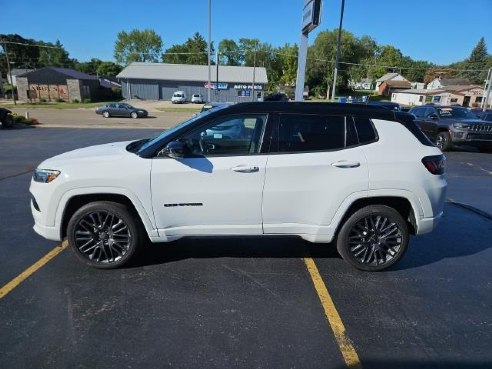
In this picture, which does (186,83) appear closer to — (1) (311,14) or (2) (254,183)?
(1) (311,14)

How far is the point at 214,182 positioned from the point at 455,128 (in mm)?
12588

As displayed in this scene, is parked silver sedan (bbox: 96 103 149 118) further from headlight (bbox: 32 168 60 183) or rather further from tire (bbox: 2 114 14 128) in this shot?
headlight (bbox: 32 168 60 183)

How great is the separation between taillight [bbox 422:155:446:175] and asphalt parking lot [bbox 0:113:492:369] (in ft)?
3.76

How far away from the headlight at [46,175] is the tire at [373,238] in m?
3.03

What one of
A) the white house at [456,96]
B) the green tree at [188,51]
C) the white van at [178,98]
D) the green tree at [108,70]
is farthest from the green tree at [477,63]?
the green tree at [108,70]

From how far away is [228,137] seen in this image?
12.2ft

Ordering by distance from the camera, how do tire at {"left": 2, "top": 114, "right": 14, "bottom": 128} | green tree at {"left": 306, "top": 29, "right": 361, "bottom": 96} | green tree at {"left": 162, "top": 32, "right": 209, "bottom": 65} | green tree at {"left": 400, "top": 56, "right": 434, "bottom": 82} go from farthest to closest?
1. green tree at {"left": 400, "top": 56, "right": 434, "bottom": 82}
2. green tree at {"left": 162, "top": 32, "right": 209, "bottom": 65}
3. green tree at {"left": 306, "top": 29, "right": 361, "bottom": 96}
4. tire at {"left": 2, "top": 114, "right": 14, "bottom": 128}

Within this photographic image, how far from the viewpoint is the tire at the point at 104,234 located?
3.65 m

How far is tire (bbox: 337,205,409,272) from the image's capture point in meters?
3.77

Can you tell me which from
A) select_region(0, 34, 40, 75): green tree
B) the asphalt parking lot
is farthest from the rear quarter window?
select_region(0, 34, 40, 75): green tree

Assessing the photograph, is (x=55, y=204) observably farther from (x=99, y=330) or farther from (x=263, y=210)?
(x=263, y=210)

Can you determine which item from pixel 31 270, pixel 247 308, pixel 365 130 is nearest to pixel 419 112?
pixel 365 130

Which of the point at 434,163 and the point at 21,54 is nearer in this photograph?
the point at 434,163

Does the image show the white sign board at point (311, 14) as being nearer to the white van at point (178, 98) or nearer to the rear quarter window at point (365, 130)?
the rear quarter window at point (365, 130)
